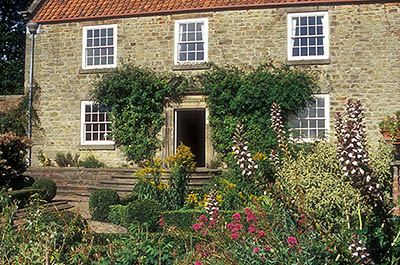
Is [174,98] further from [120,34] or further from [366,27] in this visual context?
[366,27]

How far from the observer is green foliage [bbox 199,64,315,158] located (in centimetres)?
1476

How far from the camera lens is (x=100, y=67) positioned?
1694cm

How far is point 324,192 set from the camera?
6.14m

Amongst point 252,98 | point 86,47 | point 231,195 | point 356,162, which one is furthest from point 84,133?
point 356,162

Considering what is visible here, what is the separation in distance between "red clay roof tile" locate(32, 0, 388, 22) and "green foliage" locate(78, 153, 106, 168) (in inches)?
203

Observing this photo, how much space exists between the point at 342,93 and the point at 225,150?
13.8 feet

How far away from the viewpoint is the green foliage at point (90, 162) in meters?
16.0

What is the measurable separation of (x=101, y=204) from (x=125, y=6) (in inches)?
357

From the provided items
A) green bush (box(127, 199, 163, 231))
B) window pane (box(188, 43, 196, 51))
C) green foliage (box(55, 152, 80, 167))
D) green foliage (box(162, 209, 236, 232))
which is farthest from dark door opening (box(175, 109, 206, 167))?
green bush (box(127, 199, 163, 231))

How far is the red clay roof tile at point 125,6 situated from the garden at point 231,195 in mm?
2216

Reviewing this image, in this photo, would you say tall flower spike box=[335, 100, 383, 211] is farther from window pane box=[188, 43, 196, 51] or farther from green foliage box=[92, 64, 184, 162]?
window pane box=[188, 43, 196, 51]

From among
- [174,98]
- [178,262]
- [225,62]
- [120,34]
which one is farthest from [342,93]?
[178,262]

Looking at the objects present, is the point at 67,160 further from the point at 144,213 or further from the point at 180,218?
the point at 180,218

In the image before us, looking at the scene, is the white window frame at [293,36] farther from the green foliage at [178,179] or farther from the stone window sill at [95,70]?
the stone window sill at [95,70]
